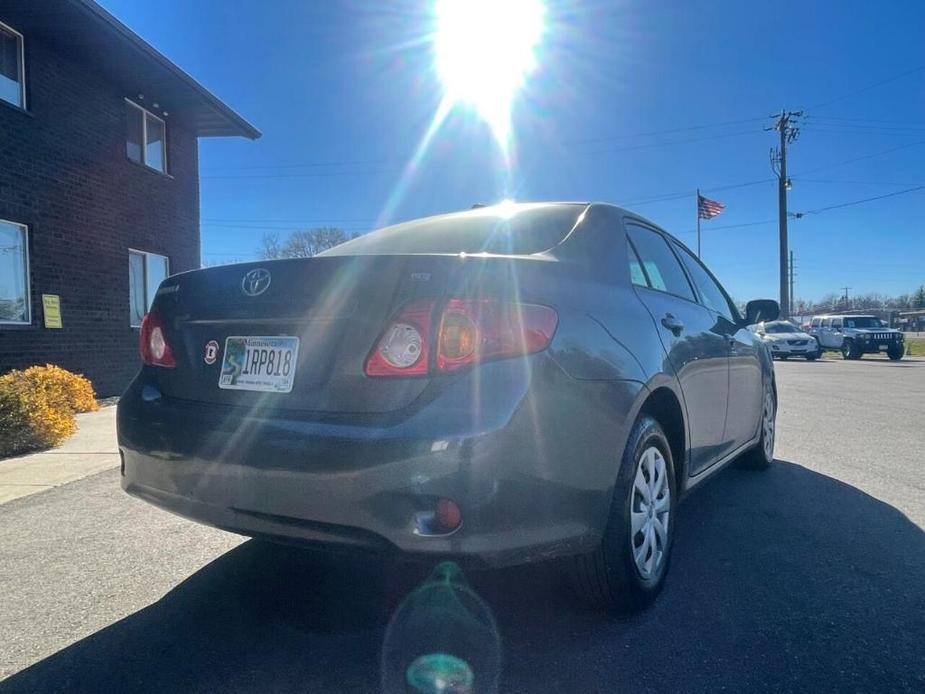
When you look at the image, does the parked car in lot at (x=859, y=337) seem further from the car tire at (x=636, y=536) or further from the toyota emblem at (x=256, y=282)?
the toyota emblem at (x=256, y=282)

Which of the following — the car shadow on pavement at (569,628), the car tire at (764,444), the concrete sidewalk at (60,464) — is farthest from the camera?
the car tire at (764,444)

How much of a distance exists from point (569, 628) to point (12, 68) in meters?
10.2

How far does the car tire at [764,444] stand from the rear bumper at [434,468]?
2.97m

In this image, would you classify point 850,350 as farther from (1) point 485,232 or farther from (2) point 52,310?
(1) point 485,232

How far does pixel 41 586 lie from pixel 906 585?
3753mm

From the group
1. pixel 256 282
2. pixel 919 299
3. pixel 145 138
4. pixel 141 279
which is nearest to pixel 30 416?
pixel 256 282

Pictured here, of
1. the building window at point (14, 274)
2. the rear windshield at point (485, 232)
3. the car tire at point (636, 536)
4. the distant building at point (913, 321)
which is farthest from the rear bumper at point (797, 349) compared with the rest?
the distant building at point (913, 321)

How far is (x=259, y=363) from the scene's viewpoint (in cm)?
218

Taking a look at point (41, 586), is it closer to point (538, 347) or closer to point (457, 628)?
point (457, 628)

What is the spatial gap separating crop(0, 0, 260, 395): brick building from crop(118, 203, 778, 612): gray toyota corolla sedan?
7615 mm

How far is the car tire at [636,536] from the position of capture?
7.37 feet

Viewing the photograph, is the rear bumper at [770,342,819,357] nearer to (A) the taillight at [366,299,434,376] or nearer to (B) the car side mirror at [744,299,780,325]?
(B) the car side mirror at [744,299,780,325]

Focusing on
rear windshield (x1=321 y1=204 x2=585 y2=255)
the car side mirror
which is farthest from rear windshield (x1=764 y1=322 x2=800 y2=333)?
rear windshield (x1=321 y1=204 x2=585 y2=255)

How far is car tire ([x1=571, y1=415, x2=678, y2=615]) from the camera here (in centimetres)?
225
